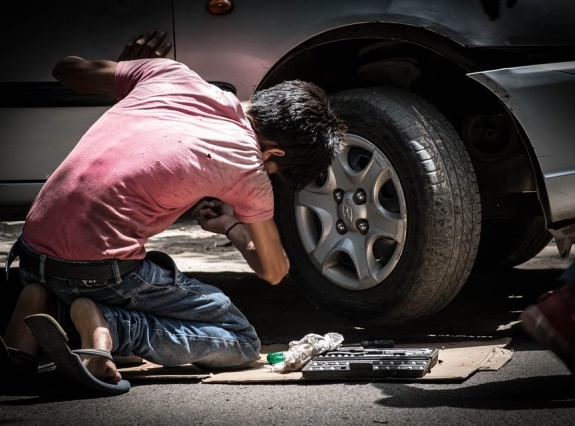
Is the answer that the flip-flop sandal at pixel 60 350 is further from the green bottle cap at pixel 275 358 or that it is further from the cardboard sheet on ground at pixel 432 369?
the green bottle cap at pixel 275 358

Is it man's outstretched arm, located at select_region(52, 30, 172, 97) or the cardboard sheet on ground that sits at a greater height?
man's outstretched arm, located at select_region(52, 30, 172, 97)

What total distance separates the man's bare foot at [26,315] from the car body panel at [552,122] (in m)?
1.73

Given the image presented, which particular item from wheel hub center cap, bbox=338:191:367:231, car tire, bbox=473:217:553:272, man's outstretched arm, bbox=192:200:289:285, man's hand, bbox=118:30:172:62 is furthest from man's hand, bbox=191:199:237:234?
car tire, bbox=473:217:553:272

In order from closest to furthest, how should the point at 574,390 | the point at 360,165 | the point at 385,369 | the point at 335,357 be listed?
the point at 574,390
the point at 385,369
the point at 335,357
the point at 360,165

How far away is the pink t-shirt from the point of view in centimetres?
349

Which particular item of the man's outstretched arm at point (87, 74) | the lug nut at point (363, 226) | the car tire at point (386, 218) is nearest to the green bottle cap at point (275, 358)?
the car tire at point (386, 218)

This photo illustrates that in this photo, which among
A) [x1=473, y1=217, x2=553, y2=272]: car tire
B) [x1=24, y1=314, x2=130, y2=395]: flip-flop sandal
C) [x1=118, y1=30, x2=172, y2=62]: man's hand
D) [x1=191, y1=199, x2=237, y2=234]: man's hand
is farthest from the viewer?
[x1=473, y1=217, x2=553, y2=272]: car tire

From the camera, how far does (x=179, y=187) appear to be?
3.53 meters

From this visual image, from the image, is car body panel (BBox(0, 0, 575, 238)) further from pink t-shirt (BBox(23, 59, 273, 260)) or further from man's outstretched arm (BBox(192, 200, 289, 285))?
pink t-shirt (BBox(23, 59, 273, 260))

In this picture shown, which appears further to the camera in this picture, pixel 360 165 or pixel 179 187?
pixel 360 165

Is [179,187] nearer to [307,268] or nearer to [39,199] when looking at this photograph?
[39,199]

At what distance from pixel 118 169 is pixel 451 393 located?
122 centimetres

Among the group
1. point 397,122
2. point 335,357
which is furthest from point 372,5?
point 335,357

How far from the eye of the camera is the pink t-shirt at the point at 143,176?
11.5 feet
